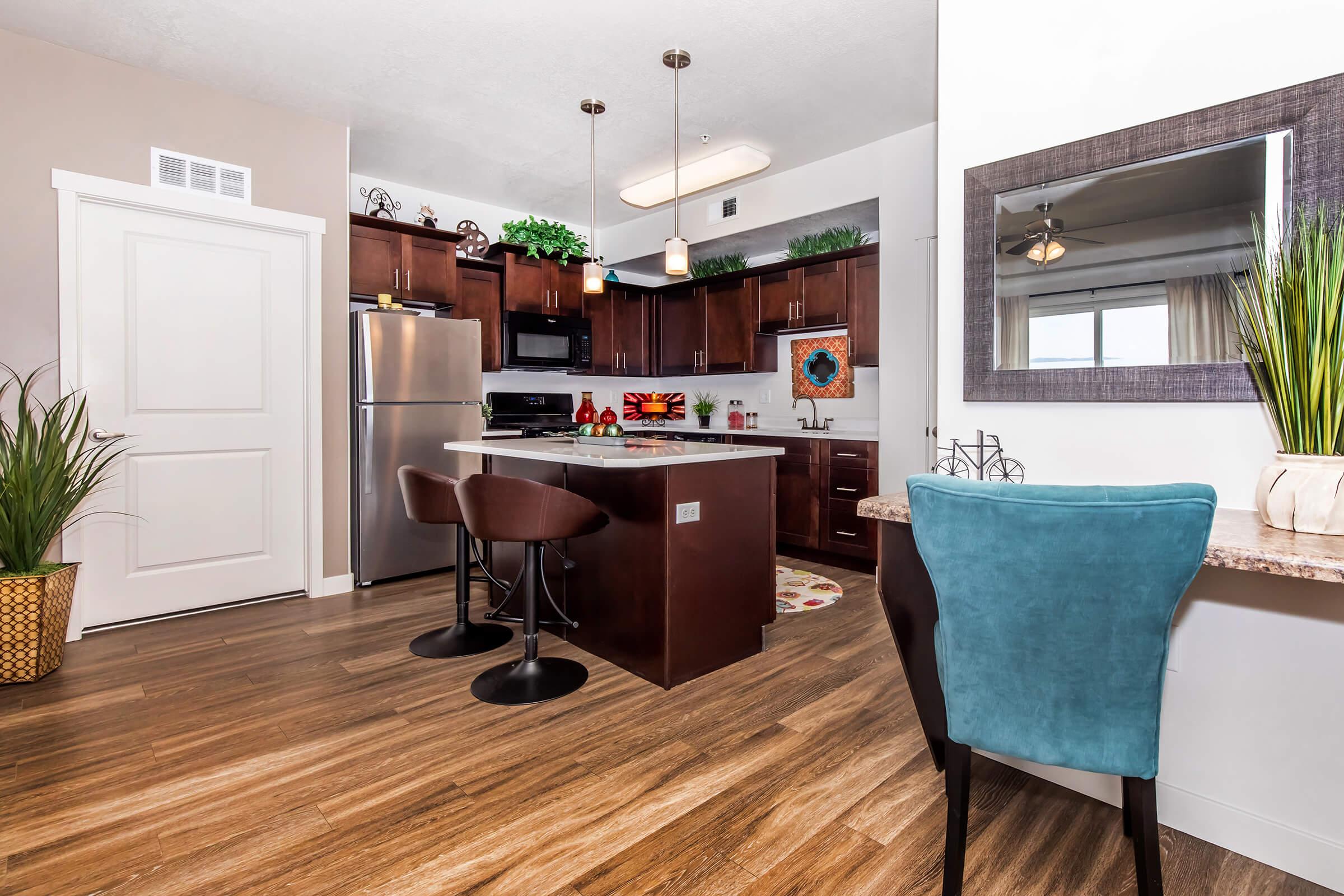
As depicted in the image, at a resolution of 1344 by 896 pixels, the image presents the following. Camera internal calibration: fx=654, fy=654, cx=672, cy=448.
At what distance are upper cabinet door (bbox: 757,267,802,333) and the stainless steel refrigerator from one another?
220 centimetres

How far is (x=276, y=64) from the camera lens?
10.5 feet

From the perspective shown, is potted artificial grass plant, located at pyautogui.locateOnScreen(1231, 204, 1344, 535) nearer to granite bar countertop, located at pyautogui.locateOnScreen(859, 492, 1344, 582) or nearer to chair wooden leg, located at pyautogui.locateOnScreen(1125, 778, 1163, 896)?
granite bar countertop, located at pyautogui.locateOnScreen(859, 492, 1344, 582)

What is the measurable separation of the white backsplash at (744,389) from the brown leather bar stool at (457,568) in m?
2.53

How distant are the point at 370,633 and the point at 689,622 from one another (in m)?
1.63

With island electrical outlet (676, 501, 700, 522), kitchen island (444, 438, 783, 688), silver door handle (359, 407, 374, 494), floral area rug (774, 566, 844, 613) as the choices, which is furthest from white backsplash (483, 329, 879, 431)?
island electrical outlet (676, 501, 700, 522)

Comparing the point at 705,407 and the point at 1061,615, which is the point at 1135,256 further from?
the point at 705,407

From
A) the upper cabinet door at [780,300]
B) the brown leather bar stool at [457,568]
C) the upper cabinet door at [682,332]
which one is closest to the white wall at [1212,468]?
the brown leather bar stool at [457,568]

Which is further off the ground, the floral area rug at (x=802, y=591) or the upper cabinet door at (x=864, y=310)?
the upper cabinet door at (x=864, y=310)

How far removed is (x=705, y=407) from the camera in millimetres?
5930

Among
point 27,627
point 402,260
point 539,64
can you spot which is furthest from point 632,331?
point 27,627

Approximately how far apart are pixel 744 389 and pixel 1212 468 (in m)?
4.29

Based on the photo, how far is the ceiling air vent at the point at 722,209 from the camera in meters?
5.12

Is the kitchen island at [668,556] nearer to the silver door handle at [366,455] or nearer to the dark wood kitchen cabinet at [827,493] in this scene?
the silver door handle at [366,455]

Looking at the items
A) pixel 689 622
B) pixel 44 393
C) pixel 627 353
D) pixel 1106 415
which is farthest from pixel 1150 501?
pixel 627 353
